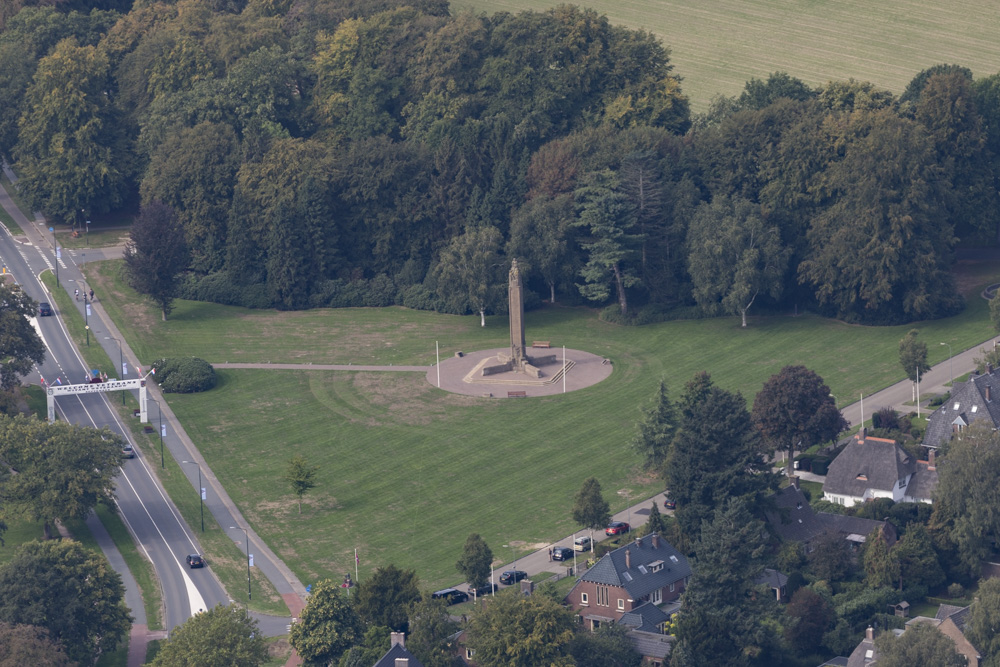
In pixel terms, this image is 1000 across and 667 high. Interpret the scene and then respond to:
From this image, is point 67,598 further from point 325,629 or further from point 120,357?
point 120,357

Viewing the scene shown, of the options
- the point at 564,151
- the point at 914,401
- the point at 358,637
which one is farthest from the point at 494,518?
the point at 564,151

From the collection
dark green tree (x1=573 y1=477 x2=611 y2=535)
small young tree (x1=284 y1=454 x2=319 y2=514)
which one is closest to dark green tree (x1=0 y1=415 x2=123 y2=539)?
small young tree (x1=284 y1=454 x2=319 y2=514)

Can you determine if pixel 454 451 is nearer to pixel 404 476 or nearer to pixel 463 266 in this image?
pixel 404 476

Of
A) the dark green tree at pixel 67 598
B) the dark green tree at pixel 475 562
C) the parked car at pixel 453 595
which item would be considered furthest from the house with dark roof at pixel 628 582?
the dark green tree at pixel 67 598

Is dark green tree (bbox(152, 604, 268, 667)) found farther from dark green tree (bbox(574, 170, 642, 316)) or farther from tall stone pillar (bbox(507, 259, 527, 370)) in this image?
dark green tree (bbox(574, 170, 642, 316))

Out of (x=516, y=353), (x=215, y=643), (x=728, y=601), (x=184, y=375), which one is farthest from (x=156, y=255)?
(x=728, y=601)
